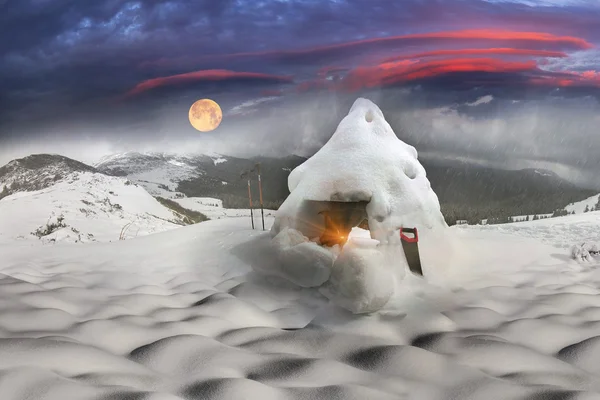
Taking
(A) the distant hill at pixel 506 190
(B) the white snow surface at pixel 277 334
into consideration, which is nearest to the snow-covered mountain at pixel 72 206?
(B) the white snow surface at pixel 277 334

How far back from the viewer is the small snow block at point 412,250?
373 cm

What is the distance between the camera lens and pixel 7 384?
1.40 meters

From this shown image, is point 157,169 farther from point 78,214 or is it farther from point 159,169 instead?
point 78,214

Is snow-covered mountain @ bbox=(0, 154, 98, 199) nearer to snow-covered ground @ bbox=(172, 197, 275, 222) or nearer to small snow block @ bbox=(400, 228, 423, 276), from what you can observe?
snow-covered ground @ bbox=(172, 197, 275, 222)

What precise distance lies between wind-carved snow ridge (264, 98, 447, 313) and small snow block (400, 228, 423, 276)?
0.18 ft

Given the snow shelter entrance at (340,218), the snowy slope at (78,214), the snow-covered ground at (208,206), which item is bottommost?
the snow-covered ground at (208,206)

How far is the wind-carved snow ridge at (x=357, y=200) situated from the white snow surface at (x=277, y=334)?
0.20m

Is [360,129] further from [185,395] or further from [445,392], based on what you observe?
[185,395]

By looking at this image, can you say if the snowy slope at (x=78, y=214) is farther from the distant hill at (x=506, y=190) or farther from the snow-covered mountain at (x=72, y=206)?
the distant hill at (x=506, y=190)

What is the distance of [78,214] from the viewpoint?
30.0 ft

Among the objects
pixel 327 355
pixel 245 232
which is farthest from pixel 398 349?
pixel 245 232

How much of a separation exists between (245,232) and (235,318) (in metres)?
2.79

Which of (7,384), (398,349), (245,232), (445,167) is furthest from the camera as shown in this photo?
(445,167)

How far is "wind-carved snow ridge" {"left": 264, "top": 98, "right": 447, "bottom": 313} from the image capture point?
11.0ft
